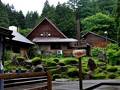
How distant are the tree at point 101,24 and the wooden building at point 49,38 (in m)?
18.9

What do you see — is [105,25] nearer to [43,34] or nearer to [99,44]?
[99,44]

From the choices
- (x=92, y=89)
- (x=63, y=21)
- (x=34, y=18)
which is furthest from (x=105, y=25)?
(x=92, y=89)

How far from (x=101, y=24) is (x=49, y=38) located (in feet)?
86.6

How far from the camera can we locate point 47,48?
63594 millimetres

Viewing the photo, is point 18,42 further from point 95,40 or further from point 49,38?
point 95,40

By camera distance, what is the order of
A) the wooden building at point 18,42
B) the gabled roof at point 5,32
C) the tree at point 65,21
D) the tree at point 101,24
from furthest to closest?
the tree at point 101,24
the tree at point 65,21
the wooden building at point 18,42
the gabled roof at point 5,32

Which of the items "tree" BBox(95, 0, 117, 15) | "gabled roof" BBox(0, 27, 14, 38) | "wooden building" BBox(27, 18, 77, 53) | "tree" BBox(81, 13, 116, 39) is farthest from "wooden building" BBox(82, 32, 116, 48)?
Result: "gabled roof" BBox(0, 27, 14, 38)

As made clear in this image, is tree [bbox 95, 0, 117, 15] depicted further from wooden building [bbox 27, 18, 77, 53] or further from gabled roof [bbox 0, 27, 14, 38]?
gabled roof [bbox 0, 27, 14, 38]

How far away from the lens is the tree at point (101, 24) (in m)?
81.8

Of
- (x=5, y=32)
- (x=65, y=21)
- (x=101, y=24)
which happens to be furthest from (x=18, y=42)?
(x=101, y=24)

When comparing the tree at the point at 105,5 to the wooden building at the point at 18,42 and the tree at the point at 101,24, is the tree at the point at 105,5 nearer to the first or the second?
the tree at the point at 101,24

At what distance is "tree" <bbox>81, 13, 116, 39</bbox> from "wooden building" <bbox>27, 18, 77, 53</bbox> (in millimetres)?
18943

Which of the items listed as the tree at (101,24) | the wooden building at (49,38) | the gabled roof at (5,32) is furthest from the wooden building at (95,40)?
the gabled roof at (5,32)

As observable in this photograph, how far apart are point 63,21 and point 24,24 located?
91.6 ft
